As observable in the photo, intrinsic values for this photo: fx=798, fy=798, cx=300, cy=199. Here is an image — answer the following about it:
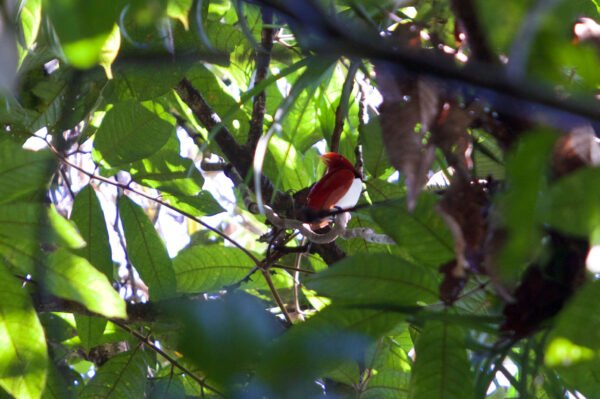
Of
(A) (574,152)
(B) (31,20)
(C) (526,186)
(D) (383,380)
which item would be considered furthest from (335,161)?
(C) (526,186)

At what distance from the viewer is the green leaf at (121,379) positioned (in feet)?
5.80

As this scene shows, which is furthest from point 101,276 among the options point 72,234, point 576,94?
point 576,94

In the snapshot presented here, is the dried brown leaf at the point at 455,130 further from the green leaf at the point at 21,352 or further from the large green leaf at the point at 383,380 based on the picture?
the large green leaf at the point at 383,380

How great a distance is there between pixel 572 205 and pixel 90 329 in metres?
1.29

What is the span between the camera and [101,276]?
112cm

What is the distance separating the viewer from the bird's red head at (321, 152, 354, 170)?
7.69ft

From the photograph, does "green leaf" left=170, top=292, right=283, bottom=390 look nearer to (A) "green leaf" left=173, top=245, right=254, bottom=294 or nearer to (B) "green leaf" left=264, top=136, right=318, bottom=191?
(A) "green leaf" left=173, top=245, right=254, bottom=294

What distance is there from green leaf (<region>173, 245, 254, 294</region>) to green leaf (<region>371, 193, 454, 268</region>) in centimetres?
97

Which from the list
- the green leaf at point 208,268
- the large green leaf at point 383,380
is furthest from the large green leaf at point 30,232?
the large green leaf at point 383,380

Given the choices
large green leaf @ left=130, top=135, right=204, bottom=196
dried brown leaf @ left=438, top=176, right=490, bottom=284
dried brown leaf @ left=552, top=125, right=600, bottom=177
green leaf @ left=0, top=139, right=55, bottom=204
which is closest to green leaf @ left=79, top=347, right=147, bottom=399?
large green leaf @ left=130, top=135, right=204, bottom=196

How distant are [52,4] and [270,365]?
373mm

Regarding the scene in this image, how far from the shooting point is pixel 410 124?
84 centimetres

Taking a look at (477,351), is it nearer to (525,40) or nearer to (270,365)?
(270,365)

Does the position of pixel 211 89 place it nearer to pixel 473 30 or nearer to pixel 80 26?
pixel 473 30
